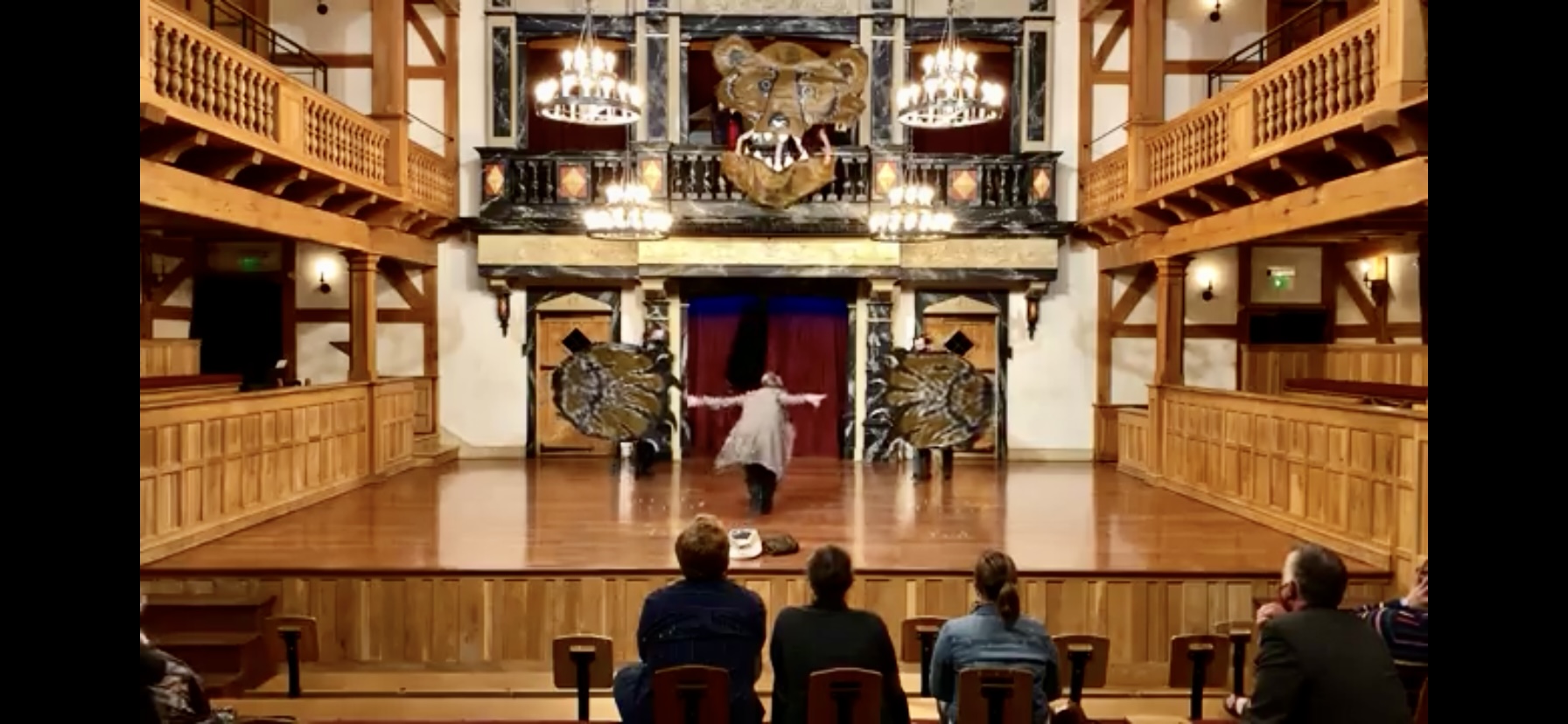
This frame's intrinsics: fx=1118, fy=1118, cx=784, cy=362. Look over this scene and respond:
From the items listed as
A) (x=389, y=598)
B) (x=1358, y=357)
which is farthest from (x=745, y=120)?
(x=389, y=598)

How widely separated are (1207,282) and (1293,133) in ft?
17.7

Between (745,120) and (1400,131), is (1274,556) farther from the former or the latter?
(745,120)

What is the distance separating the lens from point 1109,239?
12555 millimetres

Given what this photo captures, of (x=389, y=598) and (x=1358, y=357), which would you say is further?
(x=1358, y=357)

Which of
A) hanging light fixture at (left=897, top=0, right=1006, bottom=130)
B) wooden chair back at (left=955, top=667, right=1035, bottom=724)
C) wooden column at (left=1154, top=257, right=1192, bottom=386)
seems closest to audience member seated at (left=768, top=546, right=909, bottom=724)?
wooden chair back at (left=955, top=667, right=1035, bottom=724)

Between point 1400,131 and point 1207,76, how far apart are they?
6474mm

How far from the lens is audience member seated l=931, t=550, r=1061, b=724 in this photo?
336cm

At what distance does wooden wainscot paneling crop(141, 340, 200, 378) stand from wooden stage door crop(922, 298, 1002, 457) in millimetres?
7658

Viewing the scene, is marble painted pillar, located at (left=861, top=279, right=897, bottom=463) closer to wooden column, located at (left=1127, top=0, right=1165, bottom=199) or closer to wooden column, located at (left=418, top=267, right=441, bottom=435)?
wooden column, located at (left=1127, top=0, right=1165, bottom=199)

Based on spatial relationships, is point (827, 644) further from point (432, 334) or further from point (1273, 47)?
point (1273, 47)

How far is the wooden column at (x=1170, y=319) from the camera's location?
10883 mm

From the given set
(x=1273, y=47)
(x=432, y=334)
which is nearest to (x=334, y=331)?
(x=432, y=334)

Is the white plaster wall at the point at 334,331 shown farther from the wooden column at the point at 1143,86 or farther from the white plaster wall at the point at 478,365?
the wooden column at the point at 1143,86
